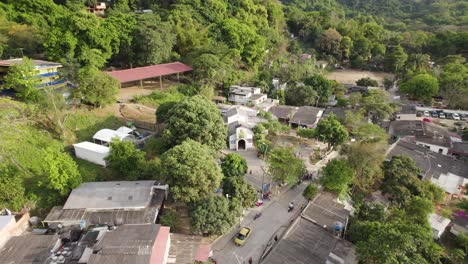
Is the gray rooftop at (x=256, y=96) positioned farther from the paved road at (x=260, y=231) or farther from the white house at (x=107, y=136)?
the white house at (x=107, y=136)

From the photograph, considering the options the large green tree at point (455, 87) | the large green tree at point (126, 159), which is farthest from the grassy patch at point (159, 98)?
the large green tree at point (455, 87)

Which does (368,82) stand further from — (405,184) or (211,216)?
(211,216)

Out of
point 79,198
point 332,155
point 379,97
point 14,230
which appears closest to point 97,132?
point 79,198

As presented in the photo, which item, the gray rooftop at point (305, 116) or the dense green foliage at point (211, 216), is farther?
the gray rooftop at point (305, 116)

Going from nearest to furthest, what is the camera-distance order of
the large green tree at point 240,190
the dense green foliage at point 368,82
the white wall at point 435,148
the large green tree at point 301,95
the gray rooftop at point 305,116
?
the large green tree at point 240,190, the white wall at point 435,148, the gray rooftop at point 305,116, the large green tree at point 301,95, the dense green foliage at point 368,82

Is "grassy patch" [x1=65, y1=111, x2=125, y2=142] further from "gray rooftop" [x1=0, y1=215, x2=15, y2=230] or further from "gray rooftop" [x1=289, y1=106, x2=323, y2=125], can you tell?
"gray rooftop" [x1=289, y1=106, x2=323, y2=125]

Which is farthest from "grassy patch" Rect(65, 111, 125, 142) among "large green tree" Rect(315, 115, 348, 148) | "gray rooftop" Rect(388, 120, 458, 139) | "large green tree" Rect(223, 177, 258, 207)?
"gray rooftop" Rect(388, 120, 458, 139)
